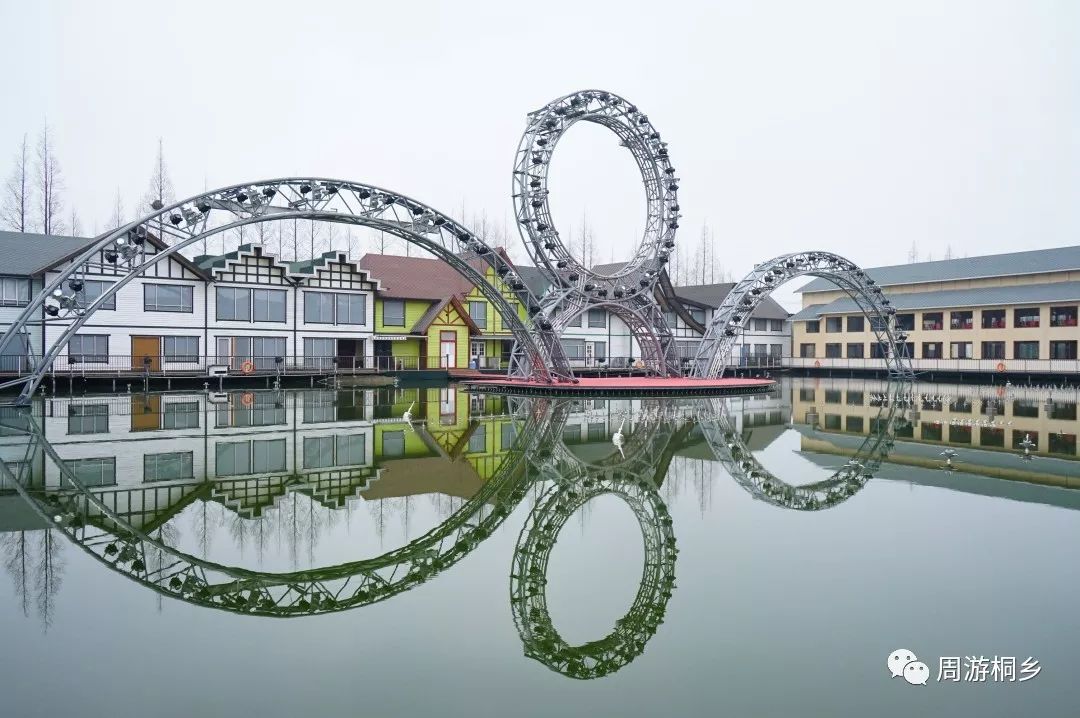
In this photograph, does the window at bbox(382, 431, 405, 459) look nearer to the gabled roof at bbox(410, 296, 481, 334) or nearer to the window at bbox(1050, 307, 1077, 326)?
the gabled roof at bbox(410, 296, 481, 334)

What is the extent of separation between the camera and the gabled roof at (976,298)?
160 ft

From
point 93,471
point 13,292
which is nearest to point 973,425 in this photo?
point 93,471

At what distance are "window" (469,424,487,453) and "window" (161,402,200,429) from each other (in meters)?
7.30

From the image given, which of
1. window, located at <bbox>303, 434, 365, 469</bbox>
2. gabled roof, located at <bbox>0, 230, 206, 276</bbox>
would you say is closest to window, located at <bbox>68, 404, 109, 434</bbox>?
window, located at <bbox>303, 434, 365, 469</bbox>

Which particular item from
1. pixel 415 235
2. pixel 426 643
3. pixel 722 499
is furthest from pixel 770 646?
pixel 415 235

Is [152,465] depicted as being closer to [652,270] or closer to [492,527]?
[492,527]

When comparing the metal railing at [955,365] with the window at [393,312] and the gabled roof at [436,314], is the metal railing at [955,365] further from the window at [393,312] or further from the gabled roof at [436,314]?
the window at [393,312]

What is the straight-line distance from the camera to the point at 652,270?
126 ft

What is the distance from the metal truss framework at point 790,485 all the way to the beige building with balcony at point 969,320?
3365 cm

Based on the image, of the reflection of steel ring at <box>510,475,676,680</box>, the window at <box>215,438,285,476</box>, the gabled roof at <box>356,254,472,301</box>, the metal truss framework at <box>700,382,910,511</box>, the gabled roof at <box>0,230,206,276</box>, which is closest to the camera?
the reflection of steel ring at <box>510,475,676,680</box>

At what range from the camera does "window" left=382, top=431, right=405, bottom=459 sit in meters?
15.5

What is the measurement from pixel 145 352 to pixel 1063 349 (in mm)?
54344

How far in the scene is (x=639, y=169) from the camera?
3891 centimetres

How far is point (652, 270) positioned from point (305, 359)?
1937 cm
